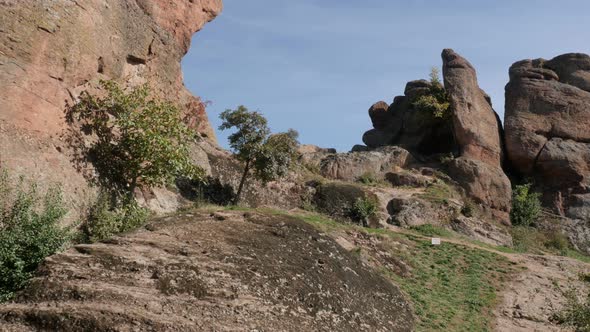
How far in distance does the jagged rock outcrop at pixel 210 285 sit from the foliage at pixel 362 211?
9.62 metres

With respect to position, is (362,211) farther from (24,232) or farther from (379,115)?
(379,115)

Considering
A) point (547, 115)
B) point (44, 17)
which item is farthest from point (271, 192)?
point (547, 115)

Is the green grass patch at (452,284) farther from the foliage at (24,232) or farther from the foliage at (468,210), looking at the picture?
the foliage at (24,232)

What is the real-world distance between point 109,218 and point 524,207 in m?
25.6

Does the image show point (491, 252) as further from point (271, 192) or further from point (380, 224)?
point (271, 192)

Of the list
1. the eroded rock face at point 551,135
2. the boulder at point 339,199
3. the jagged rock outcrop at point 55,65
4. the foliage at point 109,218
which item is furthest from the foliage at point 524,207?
the foliage at point 109,218

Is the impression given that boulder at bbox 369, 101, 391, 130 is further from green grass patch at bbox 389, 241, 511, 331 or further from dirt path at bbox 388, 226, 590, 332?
green grass patch at bbox 389, 241, 511, 331

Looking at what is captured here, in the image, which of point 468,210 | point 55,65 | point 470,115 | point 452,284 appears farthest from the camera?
point 470,115

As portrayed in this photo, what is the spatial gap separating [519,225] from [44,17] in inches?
1045

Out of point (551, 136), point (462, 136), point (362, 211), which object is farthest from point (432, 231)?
point (551, 136)

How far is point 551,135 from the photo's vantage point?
38.4 metres

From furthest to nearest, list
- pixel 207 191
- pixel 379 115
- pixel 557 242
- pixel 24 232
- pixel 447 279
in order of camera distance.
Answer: pixel 379 115, pixel 557 242, pixel 207 191, pixel 447 279, pixel 24 232

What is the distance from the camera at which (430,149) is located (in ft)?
130

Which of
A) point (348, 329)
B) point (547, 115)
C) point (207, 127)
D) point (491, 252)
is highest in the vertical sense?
point (547, 115)
